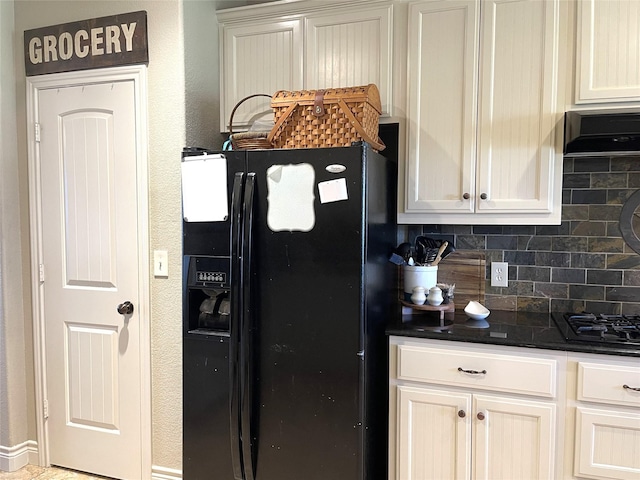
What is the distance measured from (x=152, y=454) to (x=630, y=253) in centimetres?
248

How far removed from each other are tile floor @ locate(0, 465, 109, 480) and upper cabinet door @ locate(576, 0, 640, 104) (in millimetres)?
2971

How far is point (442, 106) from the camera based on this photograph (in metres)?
2.18

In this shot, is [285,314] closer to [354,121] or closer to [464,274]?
[354,121]

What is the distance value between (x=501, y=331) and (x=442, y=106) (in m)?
1.01

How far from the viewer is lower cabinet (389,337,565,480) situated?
72.8 inches

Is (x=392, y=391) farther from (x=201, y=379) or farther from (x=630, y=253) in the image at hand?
(x=630, y=253)

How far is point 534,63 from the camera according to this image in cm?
204

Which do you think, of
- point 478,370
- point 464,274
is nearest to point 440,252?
point 464,274

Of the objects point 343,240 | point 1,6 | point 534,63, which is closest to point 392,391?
point 343,240

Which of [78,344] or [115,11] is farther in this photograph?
[78,344]

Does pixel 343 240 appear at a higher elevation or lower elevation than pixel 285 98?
lower

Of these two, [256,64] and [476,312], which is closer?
[476,312]

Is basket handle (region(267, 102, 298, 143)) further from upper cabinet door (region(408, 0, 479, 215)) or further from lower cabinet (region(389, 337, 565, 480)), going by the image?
lower cabinet (region(389, 337, 565, 480))

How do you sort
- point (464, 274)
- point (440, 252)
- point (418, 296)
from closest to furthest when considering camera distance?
point (418, 296), point (440, 252), point (464, 274)
